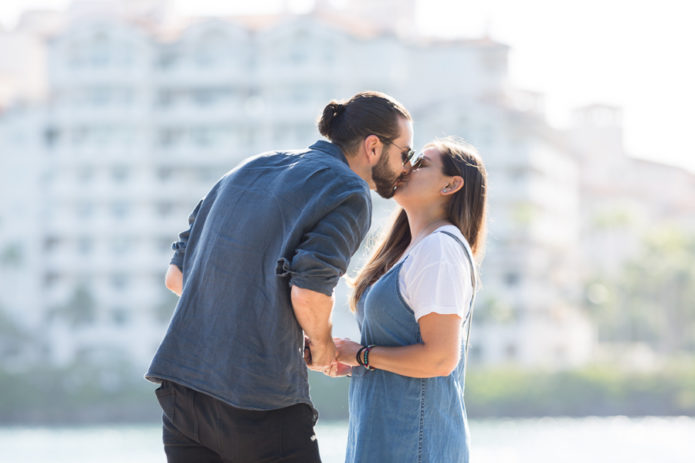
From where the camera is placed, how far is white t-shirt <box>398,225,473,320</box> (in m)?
3.30

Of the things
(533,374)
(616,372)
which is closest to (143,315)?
(533,374)

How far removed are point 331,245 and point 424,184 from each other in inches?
28.1

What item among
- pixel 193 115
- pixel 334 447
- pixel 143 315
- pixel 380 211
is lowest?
pixel 334 447

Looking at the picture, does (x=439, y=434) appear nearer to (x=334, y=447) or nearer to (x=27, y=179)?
(x=334, y=447)

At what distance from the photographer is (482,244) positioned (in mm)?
3709

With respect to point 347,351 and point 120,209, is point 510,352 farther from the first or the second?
point 347,351

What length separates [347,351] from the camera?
346 cm

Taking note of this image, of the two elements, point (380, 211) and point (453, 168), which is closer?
point (453, 168)

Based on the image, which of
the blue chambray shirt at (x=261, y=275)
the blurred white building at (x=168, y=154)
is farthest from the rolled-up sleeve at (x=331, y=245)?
the blurred white building at (x=168, y=154)

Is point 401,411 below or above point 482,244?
below

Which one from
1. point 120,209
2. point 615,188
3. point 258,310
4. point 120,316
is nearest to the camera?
point 258,310

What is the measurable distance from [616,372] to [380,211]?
15685 mm

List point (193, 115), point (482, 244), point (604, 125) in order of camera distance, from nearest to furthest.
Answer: point (482, 244)
point (193, 115)
point (604, 125)

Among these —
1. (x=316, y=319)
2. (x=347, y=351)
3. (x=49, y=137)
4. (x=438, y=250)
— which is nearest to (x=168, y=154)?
(x=49, y=137)
